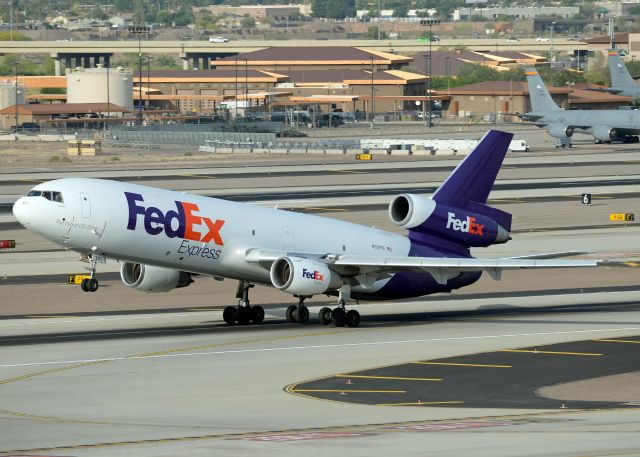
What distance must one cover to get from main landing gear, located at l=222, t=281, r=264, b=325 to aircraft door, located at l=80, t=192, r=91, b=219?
8354 mm

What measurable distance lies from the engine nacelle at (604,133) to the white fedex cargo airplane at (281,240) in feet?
402

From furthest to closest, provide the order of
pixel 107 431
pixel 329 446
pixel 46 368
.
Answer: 1. pixel 46 368
2. pixel 107 431
3. pixel 329 446

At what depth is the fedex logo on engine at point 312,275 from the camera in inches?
2098

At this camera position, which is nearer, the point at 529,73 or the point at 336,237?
the point at 336,237

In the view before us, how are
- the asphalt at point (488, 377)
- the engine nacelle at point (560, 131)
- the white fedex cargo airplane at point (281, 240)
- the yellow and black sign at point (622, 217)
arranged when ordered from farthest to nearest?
the engine nacelle at point (560, 131), the yellow and black sign at point (622, 217), the white fedex cargo airplane at point (281, 240), the asphalt at point (488, 377)

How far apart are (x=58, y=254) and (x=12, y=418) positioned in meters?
45.0

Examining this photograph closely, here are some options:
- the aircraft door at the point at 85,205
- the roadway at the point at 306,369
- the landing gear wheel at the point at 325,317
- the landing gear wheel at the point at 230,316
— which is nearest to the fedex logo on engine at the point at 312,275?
the roadway at the point at 306,369

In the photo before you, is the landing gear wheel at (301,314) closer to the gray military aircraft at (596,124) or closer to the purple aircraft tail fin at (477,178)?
the purple aircraft tail fin at (477,178)

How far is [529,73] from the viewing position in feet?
613

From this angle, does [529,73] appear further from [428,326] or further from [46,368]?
[46,368]

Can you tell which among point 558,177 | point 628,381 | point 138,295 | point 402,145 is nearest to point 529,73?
point 402,145

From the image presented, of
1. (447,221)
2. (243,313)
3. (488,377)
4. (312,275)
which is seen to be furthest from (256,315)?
(488,377)

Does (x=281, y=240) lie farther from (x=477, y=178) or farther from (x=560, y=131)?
(x=560, y=131)

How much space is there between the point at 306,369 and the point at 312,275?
7831 millimetres
